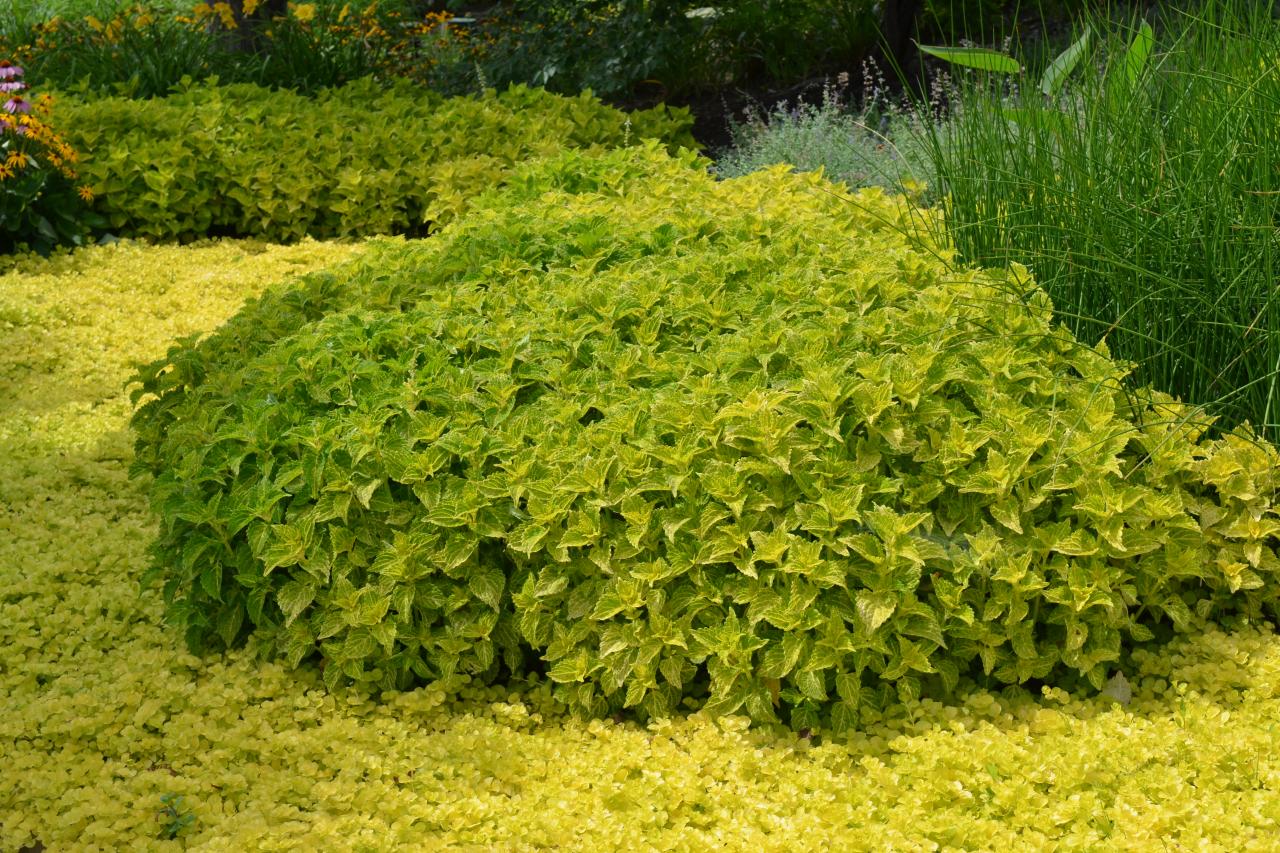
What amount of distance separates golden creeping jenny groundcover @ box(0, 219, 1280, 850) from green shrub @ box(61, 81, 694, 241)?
13.1 ft

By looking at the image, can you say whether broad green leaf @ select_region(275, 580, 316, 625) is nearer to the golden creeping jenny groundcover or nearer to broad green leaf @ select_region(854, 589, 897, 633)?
the golden creeping jenny groundcover

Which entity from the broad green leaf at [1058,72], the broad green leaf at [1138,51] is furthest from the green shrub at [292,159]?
the broad green leaf at [1138,51]

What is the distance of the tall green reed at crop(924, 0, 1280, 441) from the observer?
3334mm

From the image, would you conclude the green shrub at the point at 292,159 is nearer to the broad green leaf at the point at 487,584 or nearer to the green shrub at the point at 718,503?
the green shrub at the point at 718,503

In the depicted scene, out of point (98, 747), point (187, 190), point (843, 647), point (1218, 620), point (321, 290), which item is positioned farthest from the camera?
point (187, 190)

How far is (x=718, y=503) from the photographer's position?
2984 mm

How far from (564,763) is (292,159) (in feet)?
17.0

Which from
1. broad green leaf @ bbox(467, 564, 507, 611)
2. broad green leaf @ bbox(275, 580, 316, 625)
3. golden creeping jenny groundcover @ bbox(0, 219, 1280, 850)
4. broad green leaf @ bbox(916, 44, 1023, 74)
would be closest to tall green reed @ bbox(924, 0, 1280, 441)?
broad green leaf @ bbox(916, 44, 1023, 74)

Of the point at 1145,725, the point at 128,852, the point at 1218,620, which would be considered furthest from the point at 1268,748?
the point at 128,852

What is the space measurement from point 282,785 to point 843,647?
4.15 feet

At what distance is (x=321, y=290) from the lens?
14.6ft

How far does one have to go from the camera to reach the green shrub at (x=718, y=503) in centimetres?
290

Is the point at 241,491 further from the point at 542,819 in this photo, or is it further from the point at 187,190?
the point at 187,190

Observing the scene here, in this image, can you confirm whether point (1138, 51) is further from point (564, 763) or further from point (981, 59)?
point (564, 763)
